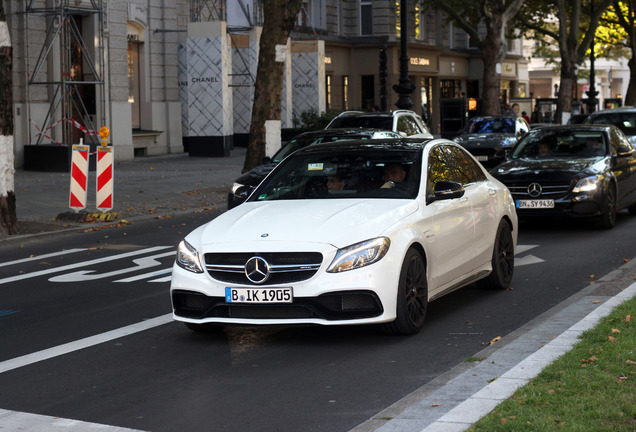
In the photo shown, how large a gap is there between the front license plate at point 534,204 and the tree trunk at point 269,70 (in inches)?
369

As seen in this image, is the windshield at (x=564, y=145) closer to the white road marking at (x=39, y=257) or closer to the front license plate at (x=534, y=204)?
the front license plate at (x=534, y=204)

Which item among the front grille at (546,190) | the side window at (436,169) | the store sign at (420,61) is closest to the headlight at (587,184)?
the front grille at (546,190)

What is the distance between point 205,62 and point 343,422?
3136cm

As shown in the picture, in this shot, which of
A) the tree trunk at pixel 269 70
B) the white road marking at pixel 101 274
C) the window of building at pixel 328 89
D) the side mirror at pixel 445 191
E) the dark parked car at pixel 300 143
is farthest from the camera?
the window of building at pixel 328 89

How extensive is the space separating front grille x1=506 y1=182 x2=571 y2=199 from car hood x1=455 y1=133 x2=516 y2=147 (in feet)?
43.2

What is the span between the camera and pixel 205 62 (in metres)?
36.4

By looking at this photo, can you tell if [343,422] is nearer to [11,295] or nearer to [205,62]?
[11,295]

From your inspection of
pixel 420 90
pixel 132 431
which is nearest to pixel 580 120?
pixel 132 431

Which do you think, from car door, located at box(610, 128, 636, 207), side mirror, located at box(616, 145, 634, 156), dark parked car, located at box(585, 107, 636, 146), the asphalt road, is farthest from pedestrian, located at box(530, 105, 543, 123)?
the asphalt road

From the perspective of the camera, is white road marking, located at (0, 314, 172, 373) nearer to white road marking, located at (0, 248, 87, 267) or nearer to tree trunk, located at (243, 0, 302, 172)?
white road marking, located at (0, 248, 87, 267)

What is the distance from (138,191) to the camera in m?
22.6

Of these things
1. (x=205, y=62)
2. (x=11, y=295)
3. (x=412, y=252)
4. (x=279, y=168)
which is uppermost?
(x=205, y=62)

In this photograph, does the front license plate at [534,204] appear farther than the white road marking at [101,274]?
Yes

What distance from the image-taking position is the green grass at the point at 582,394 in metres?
5.23
